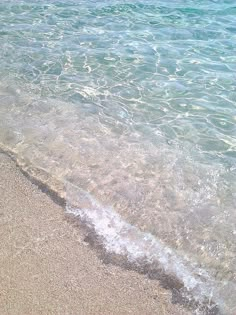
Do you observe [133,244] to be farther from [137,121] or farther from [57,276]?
[137,121]

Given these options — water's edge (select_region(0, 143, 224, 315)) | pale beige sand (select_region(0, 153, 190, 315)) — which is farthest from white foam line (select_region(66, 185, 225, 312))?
pale beige sand (select_region(0, 153, 190, 315))

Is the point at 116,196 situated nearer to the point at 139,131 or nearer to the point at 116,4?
the point at 139,131

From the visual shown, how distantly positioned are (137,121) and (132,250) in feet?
11.1

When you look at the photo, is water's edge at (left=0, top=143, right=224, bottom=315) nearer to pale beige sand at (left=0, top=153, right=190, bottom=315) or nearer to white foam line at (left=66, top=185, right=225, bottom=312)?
white foam line at (left=66, top=185, right=225, bottom=312)

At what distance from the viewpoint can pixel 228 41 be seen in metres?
11.9

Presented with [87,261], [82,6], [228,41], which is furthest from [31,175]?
[82,6]

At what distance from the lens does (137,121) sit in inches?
312

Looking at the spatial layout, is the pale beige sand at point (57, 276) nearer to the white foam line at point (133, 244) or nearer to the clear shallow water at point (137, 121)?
the white foam line at point (133, 244)

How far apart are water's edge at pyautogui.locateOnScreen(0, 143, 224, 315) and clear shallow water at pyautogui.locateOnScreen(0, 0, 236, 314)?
0.03 meters

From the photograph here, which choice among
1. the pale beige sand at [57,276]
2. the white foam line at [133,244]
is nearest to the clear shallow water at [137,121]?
the white foam line at [133,244]

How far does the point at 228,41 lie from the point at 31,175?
8.06 meters

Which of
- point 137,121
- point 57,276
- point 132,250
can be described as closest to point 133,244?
point 132,250

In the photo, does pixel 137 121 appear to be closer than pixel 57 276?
No

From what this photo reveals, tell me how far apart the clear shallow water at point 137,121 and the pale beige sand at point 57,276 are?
1.39 feet
